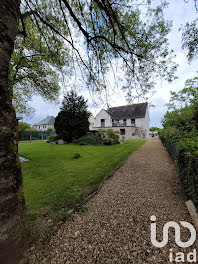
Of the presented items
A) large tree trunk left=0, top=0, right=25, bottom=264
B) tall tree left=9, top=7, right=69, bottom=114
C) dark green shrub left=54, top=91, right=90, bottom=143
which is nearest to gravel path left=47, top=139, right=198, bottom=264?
large tree trunk left=0, top=0, right=25, bottom=264

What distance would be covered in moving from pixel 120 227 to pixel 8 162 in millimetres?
2002

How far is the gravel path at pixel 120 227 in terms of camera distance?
1.35 meters

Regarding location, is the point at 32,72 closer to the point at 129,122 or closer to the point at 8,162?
the point at 8,162

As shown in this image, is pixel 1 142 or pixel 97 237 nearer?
pixel 1 142

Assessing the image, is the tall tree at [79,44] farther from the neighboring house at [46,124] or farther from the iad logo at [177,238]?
the neighboring house at [46,124]

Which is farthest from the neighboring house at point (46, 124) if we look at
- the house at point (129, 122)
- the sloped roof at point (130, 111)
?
the sloped roof at point (130, 111)

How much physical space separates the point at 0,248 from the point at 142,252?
5.50 ft

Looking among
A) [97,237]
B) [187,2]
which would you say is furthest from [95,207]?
[187,2]

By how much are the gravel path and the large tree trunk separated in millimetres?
686

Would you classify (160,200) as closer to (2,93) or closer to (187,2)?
(2,93)

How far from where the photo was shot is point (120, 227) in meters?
1.76

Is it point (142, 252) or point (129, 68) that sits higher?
point (129, 68)

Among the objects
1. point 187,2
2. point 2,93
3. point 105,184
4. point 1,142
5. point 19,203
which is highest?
point 187,2

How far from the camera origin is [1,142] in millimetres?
1013
